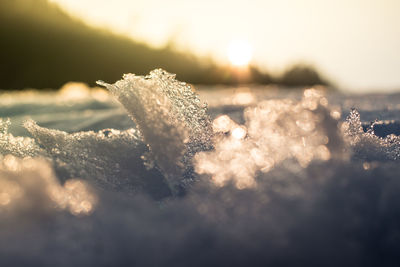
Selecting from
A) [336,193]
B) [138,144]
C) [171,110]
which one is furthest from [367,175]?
[138,144]

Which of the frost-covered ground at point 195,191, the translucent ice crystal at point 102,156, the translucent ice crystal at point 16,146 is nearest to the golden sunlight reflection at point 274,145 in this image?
the frost-covered ground at point 195,191

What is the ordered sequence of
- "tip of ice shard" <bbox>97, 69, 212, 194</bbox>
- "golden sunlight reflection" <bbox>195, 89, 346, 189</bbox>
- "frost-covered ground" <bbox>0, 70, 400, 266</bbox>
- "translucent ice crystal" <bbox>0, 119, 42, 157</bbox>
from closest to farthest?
"frost-covered ground" <bbox>0, 70, 400, 266</bbox> < "golden sunlight reflection" <bbox>195, 89, 346, 189</bbox> < "tip of ice shard" <bbox>97, 69, 212, 194</bbox> < "translucent ice crystal" <bbox>0, 119, 42, 157</bbox>

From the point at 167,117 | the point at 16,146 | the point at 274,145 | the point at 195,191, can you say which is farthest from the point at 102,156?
the point at 274,145

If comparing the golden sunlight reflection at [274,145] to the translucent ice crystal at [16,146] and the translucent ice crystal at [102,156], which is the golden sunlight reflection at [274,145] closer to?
the translucent ice crystal at [102,156]

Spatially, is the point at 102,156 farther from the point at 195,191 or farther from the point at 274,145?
the point at 274,145

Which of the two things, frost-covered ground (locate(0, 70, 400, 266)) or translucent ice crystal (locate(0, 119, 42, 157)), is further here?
translucent ice crystal (locate(0, 119, 42, 157))

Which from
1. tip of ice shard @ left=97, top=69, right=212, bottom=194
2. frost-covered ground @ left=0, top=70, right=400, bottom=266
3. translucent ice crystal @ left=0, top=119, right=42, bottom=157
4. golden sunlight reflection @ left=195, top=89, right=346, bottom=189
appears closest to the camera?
frost-covered ground @ left=0, top=70, right=400, bottom=266

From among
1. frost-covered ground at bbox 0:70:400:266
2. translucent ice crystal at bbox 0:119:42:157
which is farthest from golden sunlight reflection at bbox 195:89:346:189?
translucent ice crystal at bbox 0:119:42:157

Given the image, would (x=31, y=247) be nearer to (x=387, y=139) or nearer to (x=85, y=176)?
(x=85, y=176)

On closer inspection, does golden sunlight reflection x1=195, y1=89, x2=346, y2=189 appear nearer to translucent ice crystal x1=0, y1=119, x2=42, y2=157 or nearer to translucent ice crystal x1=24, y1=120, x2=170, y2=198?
translucent ice crystal x1=24, y1=120, x2=170, y2=198
